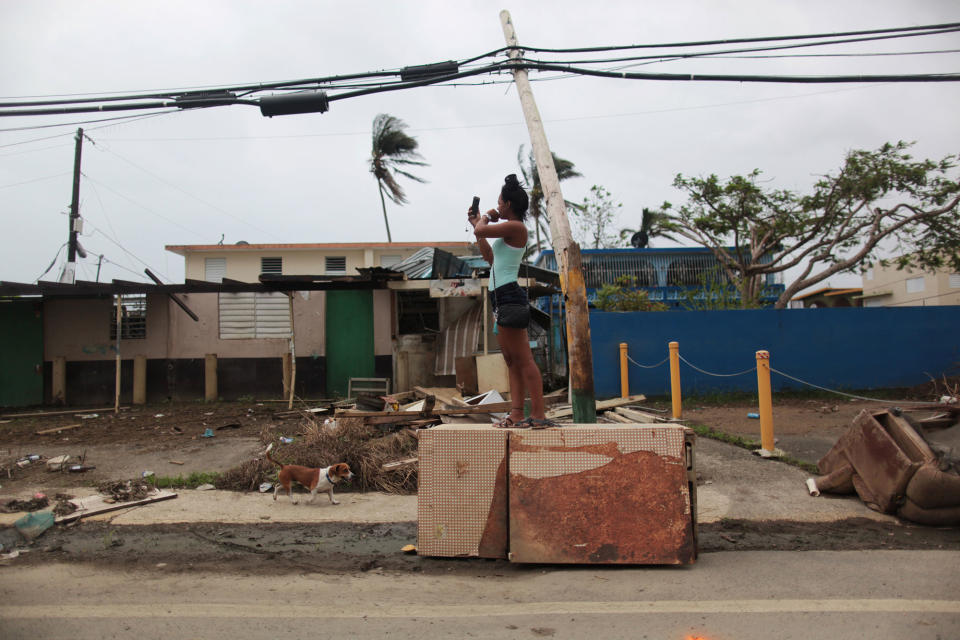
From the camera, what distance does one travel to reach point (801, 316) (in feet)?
42.1

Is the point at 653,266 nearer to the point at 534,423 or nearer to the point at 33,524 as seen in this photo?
the point at 534,423

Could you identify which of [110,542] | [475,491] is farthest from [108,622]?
[475,491]

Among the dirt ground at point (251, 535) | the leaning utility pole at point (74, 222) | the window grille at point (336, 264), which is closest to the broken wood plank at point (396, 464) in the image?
the dirt ground at point (251, 535)

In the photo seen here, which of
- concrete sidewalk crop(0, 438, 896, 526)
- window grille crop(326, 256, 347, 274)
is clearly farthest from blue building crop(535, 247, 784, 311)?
concrete sidewalk crop(0, 438, 896, 526)

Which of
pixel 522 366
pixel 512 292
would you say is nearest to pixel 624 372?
pixel 522 366

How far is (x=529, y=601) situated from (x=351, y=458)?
3.38 m

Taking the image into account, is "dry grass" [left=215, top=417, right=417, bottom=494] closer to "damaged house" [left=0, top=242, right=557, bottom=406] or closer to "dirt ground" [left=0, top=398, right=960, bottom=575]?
"dirt ground" [left=0, top=398, right=960, bottom=575]

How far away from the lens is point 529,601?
3.05 metres

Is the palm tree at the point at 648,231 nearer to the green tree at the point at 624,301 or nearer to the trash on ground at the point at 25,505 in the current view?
the green tree at the point at 624,301

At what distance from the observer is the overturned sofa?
13.6 feet

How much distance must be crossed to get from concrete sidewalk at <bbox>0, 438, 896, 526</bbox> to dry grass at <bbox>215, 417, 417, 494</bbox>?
0.20 meters

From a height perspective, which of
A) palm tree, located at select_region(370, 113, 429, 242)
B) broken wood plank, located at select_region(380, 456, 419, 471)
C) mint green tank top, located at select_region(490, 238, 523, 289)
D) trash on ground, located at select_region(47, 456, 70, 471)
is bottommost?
trash on ground, located at select_region(47, 456, 70, 471)

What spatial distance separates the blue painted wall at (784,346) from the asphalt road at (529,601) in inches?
348

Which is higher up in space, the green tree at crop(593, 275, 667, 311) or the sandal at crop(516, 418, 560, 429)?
the green tree at crop(593, 275, 667, 311)
